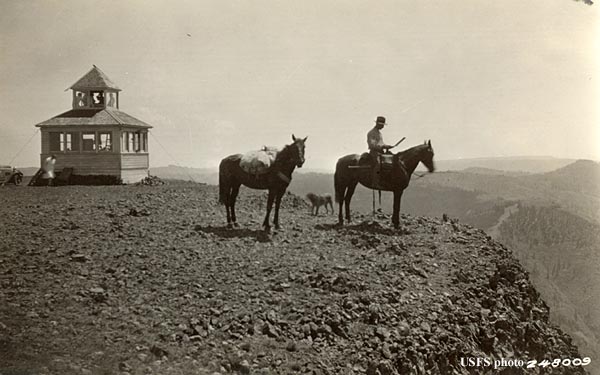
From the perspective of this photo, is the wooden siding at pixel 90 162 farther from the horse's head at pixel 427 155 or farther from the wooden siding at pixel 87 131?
the horse's head at pixel 427 155

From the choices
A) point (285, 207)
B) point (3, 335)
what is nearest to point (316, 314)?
point (3, 335)

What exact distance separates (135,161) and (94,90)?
9.60 feet

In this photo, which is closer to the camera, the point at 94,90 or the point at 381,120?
the point at 381,120

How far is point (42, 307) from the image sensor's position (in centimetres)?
543

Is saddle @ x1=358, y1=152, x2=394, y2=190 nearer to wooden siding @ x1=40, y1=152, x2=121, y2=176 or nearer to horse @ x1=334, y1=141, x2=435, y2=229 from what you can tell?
horse @ x1=334, y1=141, x2=435, y2=229

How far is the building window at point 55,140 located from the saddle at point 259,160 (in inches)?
407

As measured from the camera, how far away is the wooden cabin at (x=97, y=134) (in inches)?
626

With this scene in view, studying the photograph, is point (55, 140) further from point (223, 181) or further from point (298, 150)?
point (298, 150)

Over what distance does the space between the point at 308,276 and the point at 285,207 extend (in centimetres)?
794

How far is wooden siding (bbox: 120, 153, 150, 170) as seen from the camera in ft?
54.0

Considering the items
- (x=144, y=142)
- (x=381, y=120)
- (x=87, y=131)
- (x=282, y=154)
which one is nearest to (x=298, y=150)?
(x=282, y=154)

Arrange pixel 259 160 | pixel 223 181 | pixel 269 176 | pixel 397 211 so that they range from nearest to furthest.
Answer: pixel 259 160 < pixel 269 176 < pixel 223 181 < pixel 397 211

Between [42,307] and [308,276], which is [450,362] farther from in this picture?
[42,307]

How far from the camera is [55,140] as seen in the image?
1708 cm
